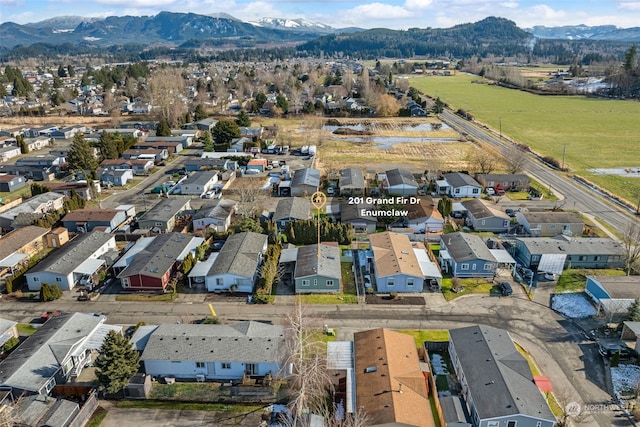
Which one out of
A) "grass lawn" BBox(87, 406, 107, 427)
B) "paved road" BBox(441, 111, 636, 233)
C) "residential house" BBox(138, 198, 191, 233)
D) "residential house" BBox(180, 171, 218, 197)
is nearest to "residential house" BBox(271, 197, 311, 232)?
"residential house" BBox(138, 198, 191, 233)

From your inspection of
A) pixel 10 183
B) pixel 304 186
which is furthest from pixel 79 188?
pixel 304 186

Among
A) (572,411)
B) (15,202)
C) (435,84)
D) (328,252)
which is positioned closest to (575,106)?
(435,84)

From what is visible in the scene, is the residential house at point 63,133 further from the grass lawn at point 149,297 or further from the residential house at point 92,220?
the grass lawn at point 149,297

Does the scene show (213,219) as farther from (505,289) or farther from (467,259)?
(505,289)

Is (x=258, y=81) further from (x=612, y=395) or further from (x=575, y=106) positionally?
(x=612, y=395)

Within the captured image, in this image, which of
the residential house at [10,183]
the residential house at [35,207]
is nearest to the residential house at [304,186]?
the residential house at [35,207]

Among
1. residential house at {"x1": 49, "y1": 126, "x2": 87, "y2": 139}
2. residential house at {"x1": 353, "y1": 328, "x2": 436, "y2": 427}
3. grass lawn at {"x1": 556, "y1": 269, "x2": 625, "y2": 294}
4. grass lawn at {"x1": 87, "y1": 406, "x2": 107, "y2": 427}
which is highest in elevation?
residential house at {"x1": 49, "y1": 126, "x2": 87, "y2": 139}

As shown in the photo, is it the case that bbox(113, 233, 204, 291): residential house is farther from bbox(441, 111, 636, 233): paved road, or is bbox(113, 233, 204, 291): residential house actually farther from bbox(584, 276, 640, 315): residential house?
bbox(441, 111, 636, 233): paved road
